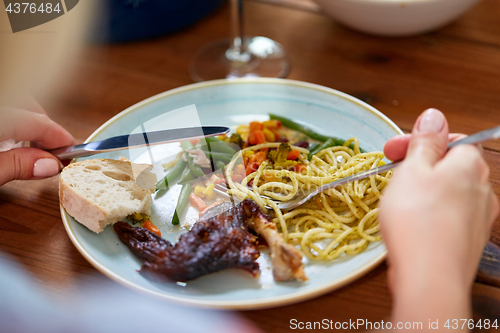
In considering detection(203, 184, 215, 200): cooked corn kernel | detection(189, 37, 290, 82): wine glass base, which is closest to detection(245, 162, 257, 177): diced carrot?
detection(203, 184, 215, 200): cooked corn kernel

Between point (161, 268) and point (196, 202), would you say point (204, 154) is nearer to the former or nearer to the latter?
point (196, 202)

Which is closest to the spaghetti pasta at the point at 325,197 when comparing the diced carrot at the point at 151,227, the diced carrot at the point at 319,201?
the diced carrot at the point at 319,201

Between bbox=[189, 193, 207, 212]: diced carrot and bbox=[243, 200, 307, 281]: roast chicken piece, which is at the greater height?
bbox=[243, 200, 307, 281]: roast chicken piece

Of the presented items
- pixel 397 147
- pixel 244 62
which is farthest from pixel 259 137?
pixel 244 62

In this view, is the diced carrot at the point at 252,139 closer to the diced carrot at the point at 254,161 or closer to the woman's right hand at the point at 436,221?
the diced carrot at the point at 254,161

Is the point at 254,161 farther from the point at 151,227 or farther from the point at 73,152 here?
the point at 73,152

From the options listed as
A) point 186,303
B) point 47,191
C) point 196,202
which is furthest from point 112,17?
point 186,303

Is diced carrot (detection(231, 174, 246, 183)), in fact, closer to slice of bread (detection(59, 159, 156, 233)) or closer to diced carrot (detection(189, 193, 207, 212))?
diced carrot (detection(189, 193, 207, 212))
